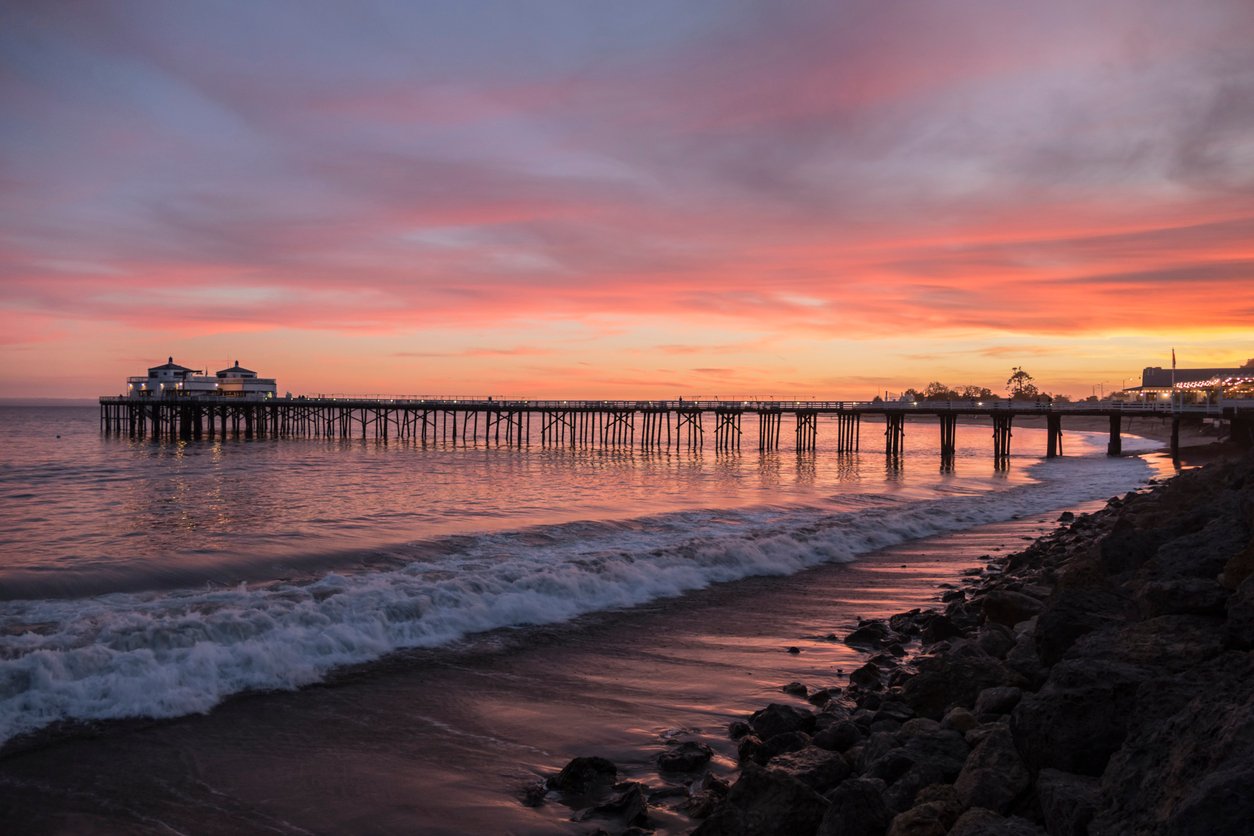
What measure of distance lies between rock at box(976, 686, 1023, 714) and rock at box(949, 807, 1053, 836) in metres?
2.25

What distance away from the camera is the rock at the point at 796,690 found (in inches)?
350

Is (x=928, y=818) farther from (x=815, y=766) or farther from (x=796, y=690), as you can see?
(x=796, y=690)

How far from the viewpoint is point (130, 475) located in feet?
122

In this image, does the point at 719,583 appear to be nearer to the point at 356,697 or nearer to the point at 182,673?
the point at 356,697

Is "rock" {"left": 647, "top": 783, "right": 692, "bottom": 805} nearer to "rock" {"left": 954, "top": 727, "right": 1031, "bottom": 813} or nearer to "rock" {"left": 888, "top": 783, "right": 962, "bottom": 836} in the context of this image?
"rock" {"left": 888, "top": 783, "right": 962, "bottom": 836}

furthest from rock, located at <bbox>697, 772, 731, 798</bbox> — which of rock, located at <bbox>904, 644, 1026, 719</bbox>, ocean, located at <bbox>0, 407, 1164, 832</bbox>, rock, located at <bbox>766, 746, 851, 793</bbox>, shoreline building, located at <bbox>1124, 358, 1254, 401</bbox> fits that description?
shoreline building, located at <bbox>1124, 358, 1254, 401</bbox>

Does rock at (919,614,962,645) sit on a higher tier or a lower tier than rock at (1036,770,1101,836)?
lower

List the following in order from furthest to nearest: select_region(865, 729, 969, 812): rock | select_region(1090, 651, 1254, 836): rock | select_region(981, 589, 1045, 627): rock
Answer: select_region(981, 589, 1045, 627): rock → select_region(865, 729, 969, 812): rock → select_region(1090, 651, 1254, 836): rock

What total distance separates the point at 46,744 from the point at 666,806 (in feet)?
19.7

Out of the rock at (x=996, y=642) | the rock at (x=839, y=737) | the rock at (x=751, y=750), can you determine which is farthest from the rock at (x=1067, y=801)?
the rock at (x=996, y=642)

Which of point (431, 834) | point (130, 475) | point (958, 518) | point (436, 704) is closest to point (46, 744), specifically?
point (436, 704)

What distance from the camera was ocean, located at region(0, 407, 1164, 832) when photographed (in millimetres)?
7312

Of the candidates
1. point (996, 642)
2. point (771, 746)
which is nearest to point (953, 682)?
point (996, 642)

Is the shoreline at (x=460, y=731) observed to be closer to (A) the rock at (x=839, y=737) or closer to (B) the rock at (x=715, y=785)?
(B) the rock at (x=715, y=785)
